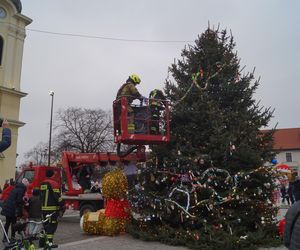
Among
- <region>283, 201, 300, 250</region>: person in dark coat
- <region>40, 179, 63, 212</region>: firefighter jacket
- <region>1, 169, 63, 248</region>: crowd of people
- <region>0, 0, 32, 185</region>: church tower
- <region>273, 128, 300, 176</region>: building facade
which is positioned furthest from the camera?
<region>273, 128, 300, 176</region>: building facade

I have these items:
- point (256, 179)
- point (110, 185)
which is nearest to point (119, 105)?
point (110, 185)

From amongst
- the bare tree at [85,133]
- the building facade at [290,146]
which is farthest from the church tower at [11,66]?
the building facade at [290,146]

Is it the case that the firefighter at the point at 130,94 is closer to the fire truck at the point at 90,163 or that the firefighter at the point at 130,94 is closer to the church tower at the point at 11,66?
the fire truck at the point at 90,163

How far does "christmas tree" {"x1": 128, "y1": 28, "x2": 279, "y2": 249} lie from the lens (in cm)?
1030

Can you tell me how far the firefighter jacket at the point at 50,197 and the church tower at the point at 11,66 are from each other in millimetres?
25271

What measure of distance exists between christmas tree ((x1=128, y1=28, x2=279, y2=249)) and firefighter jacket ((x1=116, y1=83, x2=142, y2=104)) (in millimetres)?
1288

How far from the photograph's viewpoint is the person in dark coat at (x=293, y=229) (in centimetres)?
261

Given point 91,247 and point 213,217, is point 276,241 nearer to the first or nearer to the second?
point 213,217

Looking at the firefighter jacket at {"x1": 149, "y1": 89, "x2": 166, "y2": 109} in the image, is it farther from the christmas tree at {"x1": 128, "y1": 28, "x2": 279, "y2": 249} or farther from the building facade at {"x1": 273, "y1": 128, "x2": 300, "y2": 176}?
the building facade at {"x1": 273, "y1": 128, "x2": 300, "y2": 176}

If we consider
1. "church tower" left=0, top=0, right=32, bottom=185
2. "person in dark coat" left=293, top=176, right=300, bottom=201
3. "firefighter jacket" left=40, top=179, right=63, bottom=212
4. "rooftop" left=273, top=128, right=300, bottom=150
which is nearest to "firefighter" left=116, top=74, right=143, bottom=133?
"firefighter jacket" left=40, top=179, right=63, bottom=212

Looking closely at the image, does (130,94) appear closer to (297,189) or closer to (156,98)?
(156,98)

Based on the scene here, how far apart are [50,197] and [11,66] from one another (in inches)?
1104

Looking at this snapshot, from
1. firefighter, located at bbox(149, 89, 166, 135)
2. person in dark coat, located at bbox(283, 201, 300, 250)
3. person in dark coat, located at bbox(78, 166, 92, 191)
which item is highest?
firefighter, located at bbox(149, 89, 166, 135)

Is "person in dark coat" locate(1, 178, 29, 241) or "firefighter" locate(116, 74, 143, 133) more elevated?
"firefighter" locate(116, 74, 143, 133)
